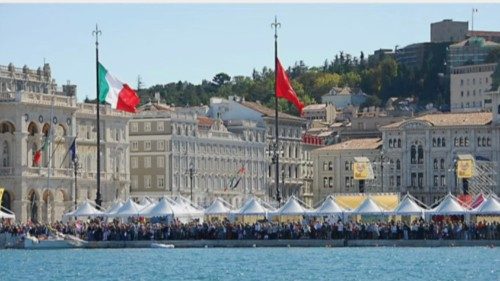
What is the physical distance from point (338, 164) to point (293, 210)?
72.0 meters

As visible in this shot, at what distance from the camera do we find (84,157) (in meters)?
134

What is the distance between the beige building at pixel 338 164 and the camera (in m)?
169

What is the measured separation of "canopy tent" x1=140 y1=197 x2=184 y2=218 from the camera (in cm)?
9812

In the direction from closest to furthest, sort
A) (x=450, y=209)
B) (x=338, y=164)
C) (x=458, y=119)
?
(x=450, y=209), (x=458, y=119), (x=338, y=164)

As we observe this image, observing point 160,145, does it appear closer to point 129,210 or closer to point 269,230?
point 129,210

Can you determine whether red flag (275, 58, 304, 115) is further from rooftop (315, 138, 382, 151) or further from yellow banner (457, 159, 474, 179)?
rooftop (315, 138, 382, 151)

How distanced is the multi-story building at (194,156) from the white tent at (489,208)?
47121mm

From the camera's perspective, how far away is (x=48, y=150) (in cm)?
12862

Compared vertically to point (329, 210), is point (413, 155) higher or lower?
higher

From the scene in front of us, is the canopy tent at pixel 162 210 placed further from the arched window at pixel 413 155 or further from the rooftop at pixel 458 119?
the arched window at pixel 413 155

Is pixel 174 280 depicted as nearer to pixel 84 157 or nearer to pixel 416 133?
pixel 84 157

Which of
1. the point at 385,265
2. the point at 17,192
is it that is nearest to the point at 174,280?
the point at 385,265

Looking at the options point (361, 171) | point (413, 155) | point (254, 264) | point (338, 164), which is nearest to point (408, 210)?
point (254, 264)

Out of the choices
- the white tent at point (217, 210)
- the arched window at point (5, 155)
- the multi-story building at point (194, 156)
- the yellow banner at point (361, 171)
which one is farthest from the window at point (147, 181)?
the white tent at point (217, 210)
